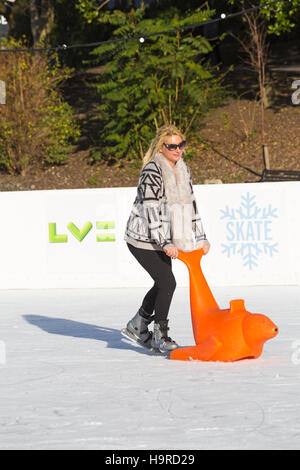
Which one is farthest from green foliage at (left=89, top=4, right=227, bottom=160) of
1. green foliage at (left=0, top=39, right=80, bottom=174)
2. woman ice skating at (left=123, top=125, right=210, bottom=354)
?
woman ice skating at (left=123, top=125, right=210, bottom=354)

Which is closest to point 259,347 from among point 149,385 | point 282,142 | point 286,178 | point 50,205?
point 149,385

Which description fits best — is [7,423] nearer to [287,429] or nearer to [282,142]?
[287,429]

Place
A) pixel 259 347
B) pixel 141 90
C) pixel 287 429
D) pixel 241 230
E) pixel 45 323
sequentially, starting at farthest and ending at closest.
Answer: pixel 141 90
pixel 241 230
pixel 45 323
pixel 259 347
pixel 287 429

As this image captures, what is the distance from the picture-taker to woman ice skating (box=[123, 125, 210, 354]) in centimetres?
518

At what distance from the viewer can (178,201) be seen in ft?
17.4

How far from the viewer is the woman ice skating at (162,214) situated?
5.18 meters

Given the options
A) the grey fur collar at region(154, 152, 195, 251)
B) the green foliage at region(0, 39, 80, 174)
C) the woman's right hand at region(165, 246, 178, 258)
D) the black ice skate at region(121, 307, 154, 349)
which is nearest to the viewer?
the woman's right hand at region(165, 246, 178, 258)

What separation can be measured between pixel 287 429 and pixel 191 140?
648 inches

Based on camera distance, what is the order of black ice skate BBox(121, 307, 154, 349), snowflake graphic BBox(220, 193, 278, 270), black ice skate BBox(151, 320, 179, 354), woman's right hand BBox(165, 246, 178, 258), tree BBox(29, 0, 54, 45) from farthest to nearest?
1. tree BBox(29, 0, 54, 45)
2. snowflake graphic BBox(220, 193, 278, 270)
3. black ice skate BBox(121, 307, 154, 349)
4. black ice skate BBox(151, 320, 179, 354)
5. woman's right hand BBox(165, 246, 178, 258)

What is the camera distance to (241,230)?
10.1 metres

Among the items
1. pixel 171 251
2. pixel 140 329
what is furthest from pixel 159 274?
pixel 140 329

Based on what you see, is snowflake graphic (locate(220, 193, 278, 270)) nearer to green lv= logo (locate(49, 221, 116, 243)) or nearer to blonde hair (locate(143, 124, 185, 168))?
green lv= logo (locate(49, 221, 116, 243))

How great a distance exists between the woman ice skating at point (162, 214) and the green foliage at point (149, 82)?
12832 mm

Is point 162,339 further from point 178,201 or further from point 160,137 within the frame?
point 160,137
